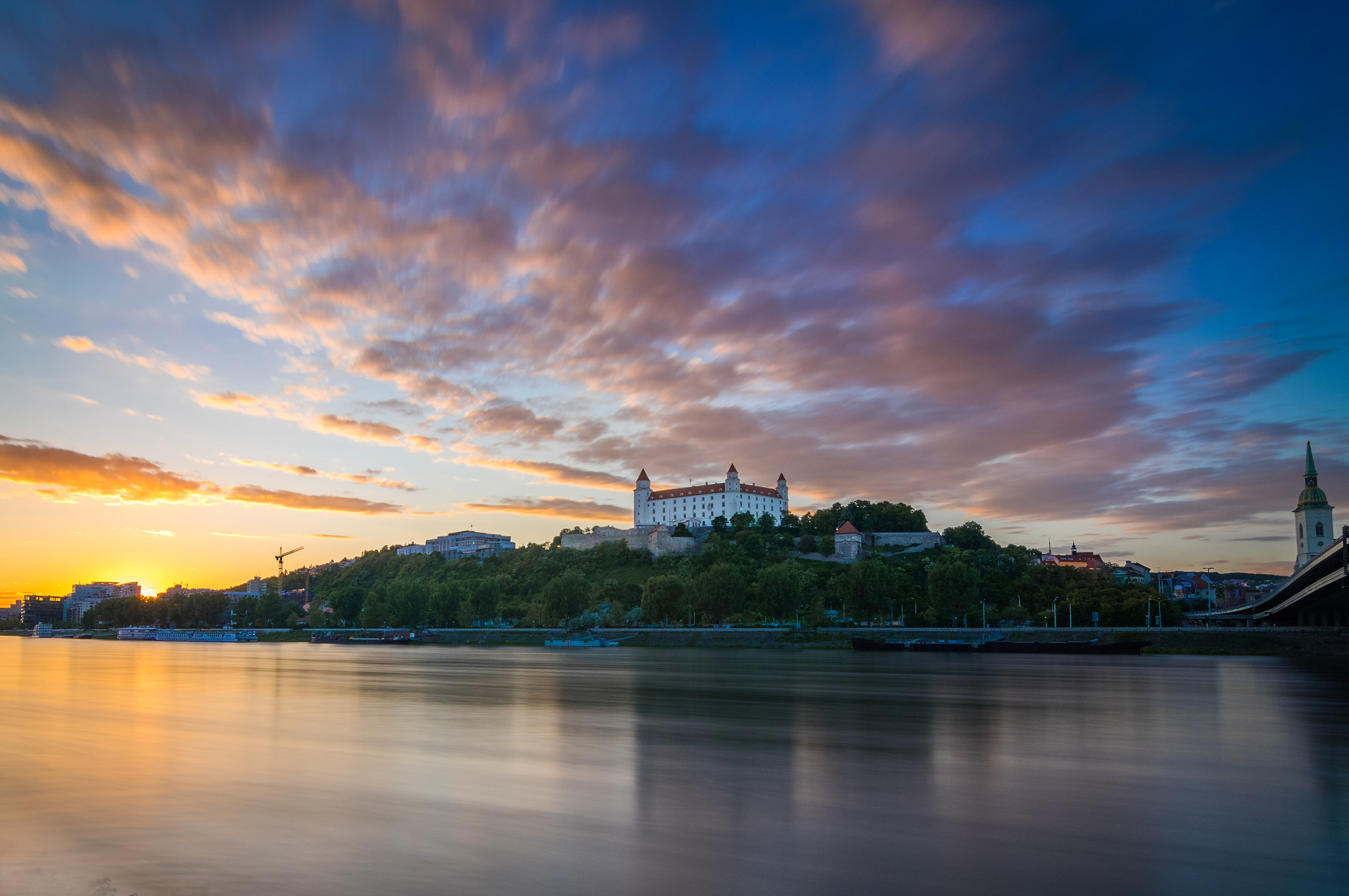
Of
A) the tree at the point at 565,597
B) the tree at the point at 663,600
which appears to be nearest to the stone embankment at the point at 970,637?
the tree at the point at 663,600

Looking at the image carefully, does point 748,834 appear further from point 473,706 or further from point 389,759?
point 473,706

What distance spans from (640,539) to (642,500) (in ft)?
101

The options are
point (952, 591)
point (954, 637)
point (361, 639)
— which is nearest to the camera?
point (954, 637)

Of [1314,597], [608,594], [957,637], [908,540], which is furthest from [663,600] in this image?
[1314,597]

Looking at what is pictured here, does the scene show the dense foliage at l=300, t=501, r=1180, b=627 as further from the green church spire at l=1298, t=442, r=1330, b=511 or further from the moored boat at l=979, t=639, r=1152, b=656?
the green church spire at l=1298, t=442, r=1330, b=511

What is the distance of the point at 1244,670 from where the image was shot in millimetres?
48375

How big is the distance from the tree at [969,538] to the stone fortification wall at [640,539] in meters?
42.3

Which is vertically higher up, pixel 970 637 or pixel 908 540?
pixel 908 540

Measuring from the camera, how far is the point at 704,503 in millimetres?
164625

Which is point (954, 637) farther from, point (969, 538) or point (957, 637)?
point (969, 538)

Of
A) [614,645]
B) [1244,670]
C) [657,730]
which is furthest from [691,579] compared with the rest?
[657,730]

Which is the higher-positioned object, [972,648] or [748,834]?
[748,834]

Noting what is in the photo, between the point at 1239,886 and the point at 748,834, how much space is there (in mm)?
6173

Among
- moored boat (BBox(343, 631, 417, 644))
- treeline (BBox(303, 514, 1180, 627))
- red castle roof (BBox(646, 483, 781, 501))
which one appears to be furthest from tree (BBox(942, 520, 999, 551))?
moored boat (BBox(343, 631, 417, 644))
